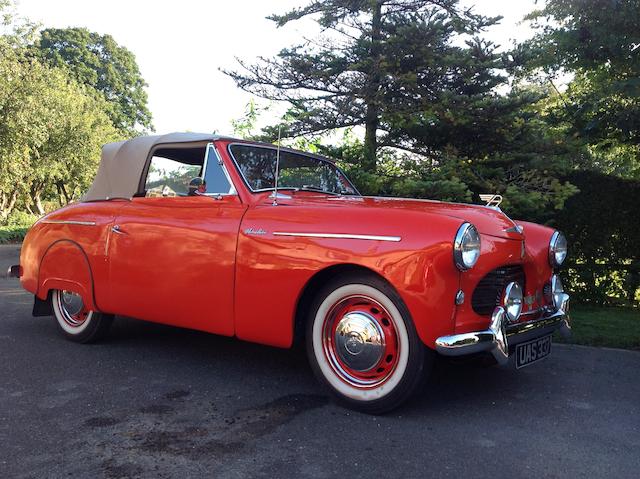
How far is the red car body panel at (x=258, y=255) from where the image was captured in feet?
10.2

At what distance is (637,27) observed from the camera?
6285 millimetres

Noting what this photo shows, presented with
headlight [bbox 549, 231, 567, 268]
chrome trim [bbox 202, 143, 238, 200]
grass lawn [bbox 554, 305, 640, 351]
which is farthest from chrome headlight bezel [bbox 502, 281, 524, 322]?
grass lawn [bbox 554, 305, 640, 351]

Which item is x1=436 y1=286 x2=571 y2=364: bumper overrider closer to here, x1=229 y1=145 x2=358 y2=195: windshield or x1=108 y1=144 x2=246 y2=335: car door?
x1=108 y1=144 x2=246 y2=335: car door

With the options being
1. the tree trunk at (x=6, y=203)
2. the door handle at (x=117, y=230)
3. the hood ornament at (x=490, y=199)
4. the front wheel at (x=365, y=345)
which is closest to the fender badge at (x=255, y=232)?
the front wheel at (x=365, y=345)

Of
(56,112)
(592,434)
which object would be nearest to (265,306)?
(592,434)

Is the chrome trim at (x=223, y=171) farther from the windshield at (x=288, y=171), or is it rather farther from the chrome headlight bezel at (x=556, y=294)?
the chrome headlight bezel at (x=556, y=294)

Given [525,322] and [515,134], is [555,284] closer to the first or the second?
[525,322]

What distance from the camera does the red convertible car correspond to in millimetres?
3145

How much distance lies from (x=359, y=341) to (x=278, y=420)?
2.23ft

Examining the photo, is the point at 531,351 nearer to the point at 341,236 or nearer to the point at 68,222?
the point at 341,236

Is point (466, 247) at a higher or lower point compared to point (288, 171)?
lower

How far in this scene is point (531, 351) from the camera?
354cm

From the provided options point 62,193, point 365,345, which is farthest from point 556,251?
point 62,193

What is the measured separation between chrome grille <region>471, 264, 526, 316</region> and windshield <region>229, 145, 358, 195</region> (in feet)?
5.79
